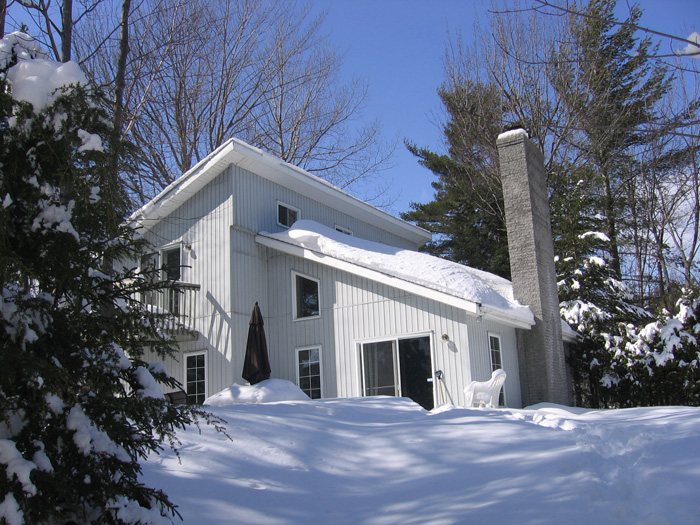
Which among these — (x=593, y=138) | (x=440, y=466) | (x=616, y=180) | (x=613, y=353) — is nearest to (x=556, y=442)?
(x=440, y=466)

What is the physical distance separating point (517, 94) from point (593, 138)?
9.53ft

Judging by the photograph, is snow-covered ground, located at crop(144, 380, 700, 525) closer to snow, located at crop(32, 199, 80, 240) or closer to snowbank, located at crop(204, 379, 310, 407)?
snow, located at crop(32, 199, 80, 240)

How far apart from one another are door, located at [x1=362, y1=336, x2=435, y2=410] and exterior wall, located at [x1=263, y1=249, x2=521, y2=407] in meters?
0.16

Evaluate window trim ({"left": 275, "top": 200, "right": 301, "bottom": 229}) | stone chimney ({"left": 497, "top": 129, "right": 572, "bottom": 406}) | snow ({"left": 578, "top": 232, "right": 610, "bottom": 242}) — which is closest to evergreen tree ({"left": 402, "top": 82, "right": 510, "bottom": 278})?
snow ({"left": 578, "top": 232, "right": 610, "bottom": 242})

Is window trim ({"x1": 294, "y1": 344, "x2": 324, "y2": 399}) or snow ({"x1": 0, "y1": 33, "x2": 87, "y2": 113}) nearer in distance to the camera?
snow ({"x1": 0, "y1": 33, "x2": 87, "y2": 113})

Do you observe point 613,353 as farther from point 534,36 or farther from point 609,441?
point 534,36

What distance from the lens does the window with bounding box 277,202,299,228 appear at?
14.7 metres

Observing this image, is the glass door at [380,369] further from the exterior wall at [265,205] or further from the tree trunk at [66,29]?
the tree trunk at [66,29]

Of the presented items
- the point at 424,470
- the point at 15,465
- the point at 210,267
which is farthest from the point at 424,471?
the point at 210,267

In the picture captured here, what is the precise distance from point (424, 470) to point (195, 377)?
893cm

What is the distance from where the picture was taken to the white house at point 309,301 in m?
11.5

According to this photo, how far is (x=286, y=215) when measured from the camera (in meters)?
14.9

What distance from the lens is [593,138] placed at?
1941cm

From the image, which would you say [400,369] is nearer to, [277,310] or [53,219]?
[277,310]
